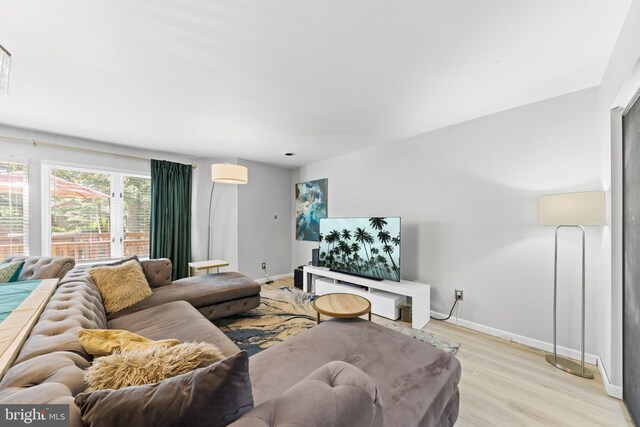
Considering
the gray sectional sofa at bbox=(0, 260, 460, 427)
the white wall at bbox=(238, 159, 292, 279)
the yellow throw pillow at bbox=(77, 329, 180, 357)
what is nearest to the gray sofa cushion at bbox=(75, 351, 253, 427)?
the gray sectional sofa at bbox=(0, 260, 460, 427)

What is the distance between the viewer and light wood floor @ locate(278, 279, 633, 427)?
1545 millimetres

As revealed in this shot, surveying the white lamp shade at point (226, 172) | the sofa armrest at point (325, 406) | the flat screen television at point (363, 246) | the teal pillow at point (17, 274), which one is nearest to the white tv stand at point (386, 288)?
the flat screen television at point (363, 246)

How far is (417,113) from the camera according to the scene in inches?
102

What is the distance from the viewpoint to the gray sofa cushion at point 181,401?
2.07ft

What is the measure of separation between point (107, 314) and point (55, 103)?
2.12m

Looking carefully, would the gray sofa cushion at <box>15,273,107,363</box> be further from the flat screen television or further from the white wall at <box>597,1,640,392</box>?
the white wall at <box>597,1,640,392</box>

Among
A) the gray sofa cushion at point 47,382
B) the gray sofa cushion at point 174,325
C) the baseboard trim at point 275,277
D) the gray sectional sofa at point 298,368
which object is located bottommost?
the baseboard trim at point 275,277

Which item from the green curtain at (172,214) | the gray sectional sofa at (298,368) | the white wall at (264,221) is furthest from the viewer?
the white wall at (264,221)

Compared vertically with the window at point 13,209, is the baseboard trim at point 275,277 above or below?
below

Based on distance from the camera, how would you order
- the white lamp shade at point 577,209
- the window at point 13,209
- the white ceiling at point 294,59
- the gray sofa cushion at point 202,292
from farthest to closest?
the window at point 13,209 → the gray sofa cushion at point 202,292 → the white lamp shade at point 577,209 → the white ceiling at point 294,59

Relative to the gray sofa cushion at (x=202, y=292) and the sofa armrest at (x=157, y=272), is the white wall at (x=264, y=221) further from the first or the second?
the sofa armrest at (x=157, y=272)

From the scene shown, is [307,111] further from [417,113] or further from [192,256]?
[192,256]

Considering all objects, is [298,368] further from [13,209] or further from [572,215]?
[13,209]

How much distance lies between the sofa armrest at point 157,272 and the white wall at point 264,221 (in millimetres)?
1604
